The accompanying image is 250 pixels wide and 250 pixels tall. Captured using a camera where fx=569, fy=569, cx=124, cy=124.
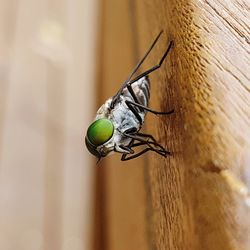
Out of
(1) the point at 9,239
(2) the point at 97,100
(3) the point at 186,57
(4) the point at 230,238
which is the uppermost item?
(2) the point at 97,100

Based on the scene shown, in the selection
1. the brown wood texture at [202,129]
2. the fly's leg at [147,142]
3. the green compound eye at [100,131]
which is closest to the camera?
the brown wood texture at [202,129]

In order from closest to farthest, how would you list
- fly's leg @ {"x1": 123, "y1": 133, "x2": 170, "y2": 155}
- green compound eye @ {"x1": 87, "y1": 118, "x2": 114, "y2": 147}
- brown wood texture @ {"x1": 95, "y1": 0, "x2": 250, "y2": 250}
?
brown wood texture @ {"x1": 95, "y1": 0, "x2": 250, "y2": 250}
fly's leg @ {"x1": 123, "y1": 133, "x2": 170, "y2": 155}
green compound eye @ {"x1": 87, "y1": 118, "x2": 114, "y2": 147}

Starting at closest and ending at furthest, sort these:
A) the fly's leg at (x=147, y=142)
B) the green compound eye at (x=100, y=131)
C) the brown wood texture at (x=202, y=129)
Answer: the brown wood texture at (x=202, y=129) → the fly's leg at (x=147, y=142) → the green compound eye at (x=100, y=131)

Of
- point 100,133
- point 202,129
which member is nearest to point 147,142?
point 100,133

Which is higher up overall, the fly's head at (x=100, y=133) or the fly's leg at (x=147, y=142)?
the fly's head at (x=100, y=133)

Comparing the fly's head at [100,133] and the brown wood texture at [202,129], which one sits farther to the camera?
the fly's head at [100,133]

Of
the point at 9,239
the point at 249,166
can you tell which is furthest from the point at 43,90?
the point at 249,166

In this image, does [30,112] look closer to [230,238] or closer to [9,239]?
[9,239]

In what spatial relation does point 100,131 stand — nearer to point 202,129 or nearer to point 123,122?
point 123,122
